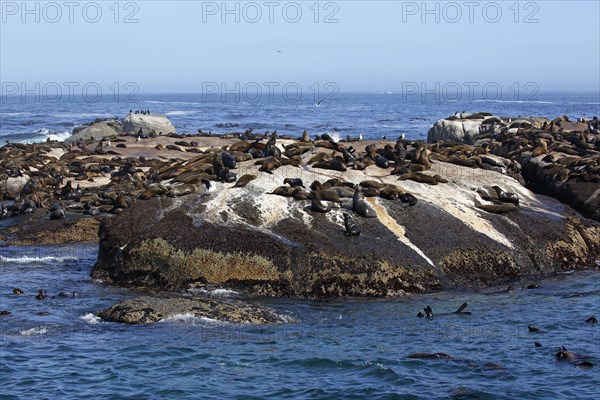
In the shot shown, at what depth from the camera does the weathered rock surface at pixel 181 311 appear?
13344 millimetres

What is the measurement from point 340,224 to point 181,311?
3.89 meters

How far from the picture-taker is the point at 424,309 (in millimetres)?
14000

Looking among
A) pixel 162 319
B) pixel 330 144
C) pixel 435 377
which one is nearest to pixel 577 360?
pixel 435 377

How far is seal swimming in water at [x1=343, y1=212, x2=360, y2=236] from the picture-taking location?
51.4 ft

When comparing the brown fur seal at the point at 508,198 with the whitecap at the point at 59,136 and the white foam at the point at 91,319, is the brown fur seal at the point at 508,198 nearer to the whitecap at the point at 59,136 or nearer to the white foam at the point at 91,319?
the white foam at the point at 91,319

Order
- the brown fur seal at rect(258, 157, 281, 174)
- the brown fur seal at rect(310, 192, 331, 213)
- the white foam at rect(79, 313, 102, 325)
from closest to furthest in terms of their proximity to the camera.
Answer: the white foam at rect(79, 313, 102, 325), the brown fur seal at rect(310, 192, 331, 213), the brown fur seal at rect(258, 157, 281, 174)

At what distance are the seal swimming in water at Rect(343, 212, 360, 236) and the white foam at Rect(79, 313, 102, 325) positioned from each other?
478 cm

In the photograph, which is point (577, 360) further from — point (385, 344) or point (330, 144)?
point (330, 144)

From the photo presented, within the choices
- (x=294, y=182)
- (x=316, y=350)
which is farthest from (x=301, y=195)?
(x=316, y=350)

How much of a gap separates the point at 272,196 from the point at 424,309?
13.3 ft

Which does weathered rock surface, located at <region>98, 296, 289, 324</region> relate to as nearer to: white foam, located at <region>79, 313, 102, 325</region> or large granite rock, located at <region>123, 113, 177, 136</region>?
white foam, located at <region>79, 313, 102, 325</region>

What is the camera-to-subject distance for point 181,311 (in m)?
13.5

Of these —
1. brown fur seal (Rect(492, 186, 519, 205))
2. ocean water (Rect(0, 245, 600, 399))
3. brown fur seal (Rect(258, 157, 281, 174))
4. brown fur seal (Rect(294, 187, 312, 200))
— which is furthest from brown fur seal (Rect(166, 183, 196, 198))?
brown fur seal (Rect(492, 186, 519, 205))

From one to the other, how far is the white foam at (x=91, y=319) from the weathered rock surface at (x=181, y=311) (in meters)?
0.10
